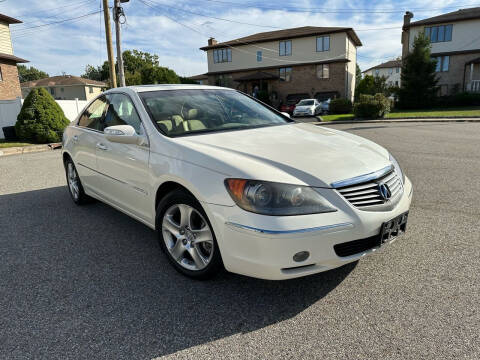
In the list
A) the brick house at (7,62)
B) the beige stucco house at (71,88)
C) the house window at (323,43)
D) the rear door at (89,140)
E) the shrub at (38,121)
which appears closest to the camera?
the rear door at (89,140)

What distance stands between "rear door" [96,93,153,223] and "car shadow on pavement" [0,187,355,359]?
49cm

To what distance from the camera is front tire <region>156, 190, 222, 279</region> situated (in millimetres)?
2796

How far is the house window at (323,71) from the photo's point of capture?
3791 centimetres

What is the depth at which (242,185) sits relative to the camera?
246cm

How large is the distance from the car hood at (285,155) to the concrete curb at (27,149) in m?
11.2

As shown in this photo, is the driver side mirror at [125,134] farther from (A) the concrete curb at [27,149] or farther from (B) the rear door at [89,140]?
(A) the concrete curb at [27,149]

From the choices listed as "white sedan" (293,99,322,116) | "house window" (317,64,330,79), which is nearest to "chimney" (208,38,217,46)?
"house window" (317,64,330,79)

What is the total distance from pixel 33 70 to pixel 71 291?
115m

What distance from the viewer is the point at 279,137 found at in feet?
10.9

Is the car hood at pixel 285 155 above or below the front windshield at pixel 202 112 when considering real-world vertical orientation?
below

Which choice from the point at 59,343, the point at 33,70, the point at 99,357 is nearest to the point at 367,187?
the point at 99,357

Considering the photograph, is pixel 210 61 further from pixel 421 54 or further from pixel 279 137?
pixel 279 137

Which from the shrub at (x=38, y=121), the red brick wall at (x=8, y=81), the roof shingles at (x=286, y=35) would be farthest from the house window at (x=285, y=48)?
the shrub at (x=38, y=121)

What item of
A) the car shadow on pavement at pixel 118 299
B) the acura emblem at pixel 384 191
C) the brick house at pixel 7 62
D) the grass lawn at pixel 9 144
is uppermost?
the brick house at pixel 7 62
